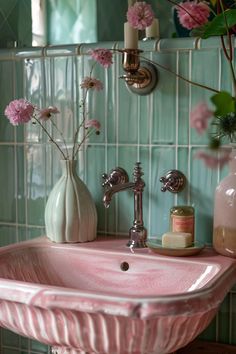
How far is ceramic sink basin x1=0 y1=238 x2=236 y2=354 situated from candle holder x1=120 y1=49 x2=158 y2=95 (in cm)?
36

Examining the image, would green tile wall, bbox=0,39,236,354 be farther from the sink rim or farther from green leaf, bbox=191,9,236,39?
the sink rim

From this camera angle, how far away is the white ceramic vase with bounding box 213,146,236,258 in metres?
0.93

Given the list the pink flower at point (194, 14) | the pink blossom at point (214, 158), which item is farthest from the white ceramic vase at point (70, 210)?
the pink blossom at point (214, 158)

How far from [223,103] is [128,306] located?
1.55 ft

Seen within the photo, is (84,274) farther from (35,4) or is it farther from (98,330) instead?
(35,4)

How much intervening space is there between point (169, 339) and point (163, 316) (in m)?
0.07

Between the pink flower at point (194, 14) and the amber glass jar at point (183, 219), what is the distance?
37 centimetres

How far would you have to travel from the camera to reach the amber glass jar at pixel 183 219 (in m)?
1.00

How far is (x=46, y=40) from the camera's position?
4.22 ft

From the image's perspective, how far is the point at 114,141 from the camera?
1.13 meters

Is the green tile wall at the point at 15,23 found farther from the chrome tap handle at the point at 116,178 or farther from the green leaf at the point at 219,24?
the green leaf at the point at 219,24

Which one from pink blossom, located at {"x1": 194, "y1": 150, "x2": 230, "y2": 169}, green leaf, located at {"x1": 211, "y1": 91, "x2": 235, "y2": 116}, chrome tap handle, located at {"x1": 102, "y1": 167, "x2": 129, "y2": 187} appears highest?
green leaf, located at {"x1": 211, "y1": 91, "x2": 235, "y2": 116}

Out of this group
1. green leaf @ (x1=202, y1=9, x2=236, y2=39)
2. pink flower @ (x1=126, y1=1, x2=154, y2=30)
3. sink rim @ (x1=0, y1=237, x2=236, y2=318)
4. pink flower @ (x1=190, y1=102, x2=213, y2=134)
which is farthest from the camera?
pink flower @ (x1=126, y1=1, x2=154, y2=30)

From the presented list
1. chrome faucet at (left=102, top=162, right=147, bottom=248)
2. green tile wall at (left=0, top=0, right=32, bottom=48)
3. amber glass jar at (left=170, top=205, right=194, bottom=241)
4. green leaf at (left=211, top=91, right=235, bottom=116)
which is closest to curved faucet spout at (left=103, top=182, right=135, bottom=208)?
chrome faucet at (left=102, top=162, right=147, bottom=248)
